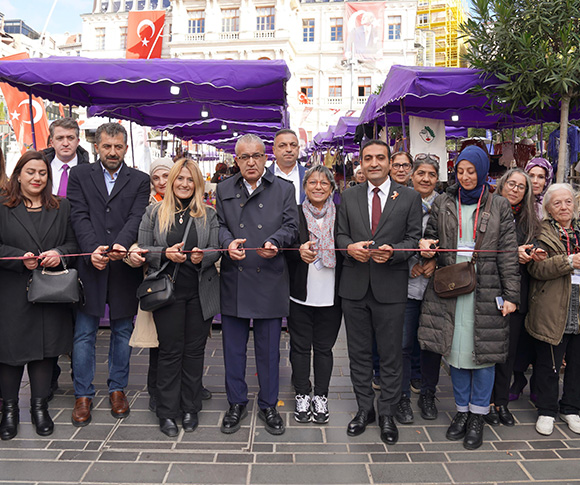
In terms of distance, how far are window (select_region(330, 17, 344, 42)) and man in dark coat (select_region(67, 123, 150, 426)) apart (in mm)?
47053

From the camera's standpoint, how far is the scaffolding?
5159 centimetres

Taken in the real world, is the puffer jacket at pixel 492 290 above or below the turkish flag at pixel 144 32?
below

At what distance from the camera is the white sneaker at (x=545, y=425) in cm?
342

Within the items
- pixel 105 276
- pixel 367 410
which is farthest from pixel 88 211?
pixel 367 410

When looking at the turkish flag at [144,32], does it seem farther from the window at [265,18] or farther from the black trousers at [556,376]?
the black trousers at [556,376]

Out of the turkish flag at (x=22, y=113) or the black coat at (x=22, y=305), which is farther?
the turkish flag at (x=22, y=113)

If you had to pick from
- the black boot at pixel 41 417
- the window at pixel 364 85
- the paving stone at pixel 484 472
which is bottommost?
the paving stone at pixel 484 472

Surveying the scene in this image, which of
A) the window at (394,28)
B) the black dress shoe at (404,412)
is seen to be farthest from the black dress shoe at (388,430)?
the window at (394,28)

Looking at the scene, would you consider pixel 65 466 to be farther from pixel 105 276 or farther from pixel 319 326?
pixel 319 326

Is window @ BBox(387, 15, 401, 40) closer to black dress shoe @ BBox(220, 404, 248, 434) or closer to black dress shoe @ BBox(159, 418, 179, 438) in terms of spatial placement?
black dress shoe @ BBox(220, 404, 248, 434)

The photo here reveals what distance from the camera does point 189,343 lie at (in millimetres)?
3465

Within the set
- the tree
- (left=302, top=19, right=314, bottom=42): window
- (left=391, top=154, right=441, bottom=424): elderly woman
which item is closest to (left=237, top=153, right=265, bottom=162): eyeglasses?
(left=391, top=154, right=441, bottom=424): elderly woman

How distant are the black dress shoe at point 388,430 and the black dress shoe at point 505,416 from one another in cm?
87

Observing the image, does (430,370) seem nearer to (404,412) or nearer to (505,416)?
(404,412)
